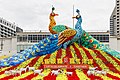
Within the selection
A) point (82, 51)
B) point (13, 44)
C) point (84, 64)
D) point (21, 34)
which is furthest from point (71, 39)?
point (21, 34)

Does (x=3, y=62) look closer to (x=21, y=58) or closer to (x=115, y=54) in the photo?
(x=21, y=58)

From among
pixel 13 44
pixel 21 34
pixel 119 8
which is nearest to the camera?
pixel 13 44

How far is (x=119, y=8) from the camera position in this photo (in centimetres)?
13475

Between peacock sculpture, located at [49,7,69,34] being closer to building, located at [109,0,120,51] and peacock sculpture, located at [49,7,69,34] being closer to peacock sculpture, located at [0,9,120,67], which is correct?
peacock sculpture, located at [0,9,120,67]

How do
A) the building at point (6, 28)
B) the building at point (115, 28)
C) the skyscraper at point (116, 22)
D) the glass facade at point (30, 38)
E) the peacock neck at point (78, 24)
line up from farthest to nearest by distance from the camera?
the building at point (6, 28)
the skyscraper at point (116, 22)
the glass facade at point (30, 38)
the building at point (115, 28)
the peacock neck at point (78, 24)

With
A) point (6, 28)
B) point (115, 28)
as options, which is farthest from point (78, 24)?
point (6, 28)

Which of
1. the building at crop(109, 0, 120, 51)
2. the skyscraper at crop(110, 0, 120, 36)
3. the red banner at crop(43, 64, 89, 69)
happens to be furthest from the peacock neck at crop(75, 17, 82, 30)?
the skyscraper at crop(110, 0, 120, 36)

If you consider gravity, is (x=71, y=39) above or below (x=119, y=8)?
below

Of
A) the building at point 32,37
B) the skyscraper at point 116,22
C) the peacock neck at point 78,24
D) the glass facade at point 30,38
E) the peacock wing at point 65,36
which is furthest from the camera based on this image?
the skyscraper at point 116,22

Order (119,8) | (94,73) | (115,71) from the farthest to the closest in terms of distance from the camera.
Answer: (119,8) → (115,71) → (94,73)

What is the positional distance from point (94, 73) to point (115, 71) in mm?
5336

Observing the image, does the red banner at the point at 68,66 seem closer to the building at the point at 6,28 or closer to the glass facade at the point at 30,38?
the glass facade at the point at 30,38

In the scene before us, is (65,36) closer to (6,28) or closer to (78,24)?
(78,24)

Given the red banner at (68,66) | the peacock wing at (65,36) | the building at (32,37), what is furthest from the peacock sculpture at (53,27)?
the building at (32,37)
